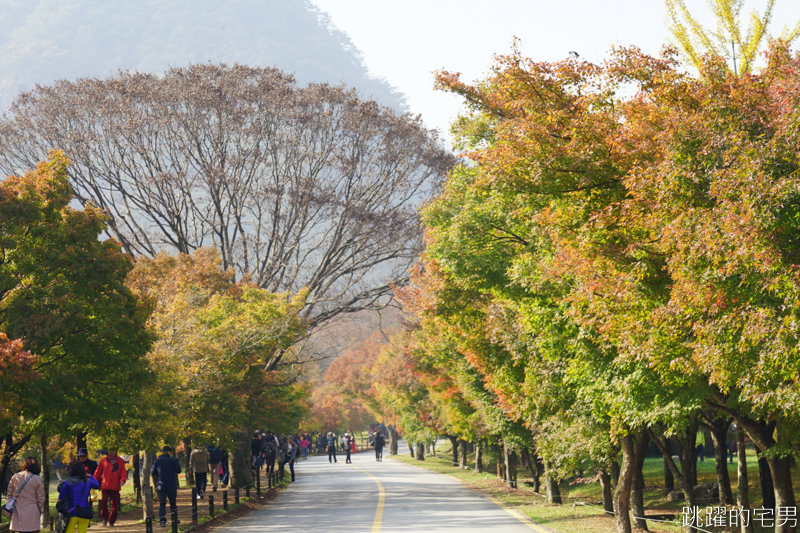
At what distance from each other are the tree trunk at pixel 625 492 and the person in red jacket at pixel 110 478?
1111 cm

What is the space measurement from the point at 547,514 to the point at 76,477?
11.4 m

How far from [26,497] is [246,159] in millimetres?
22119

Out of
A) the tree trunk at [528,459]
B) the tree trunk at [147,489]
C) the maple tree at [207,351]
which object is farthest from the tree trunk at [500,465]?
the tree trunk at [147,489]

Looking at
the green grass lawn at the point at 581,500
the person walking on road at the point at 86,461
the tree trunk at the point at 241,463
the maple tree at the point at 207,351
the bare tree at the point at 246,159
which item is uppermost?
the bare tree at the point at 246,159

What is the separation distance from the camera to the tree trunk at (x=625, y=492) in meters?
14.9

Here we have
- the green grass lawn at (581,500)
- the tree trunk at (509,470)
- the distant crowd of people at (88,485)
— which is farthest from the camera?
the tree trunk at (509,470)

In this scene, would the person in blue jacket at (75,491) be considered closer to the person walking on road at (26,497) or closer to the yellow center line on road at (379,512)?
the person walking on road at (26,497)

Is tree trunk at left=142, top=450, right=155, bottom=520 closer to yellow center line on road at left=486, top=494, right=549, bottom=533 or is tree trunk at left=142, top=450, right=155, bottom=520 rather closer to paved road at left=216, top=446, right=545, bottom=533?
paved road at left=216, top=446, right=545, bottom=533

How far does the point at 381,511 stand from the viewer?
1902cm

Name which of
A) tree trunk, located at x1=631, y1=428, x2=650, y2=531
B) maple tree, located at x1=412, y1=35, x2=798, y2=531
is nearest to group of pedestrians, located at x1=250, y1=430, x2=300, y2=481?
tree trunk, located at x1=631, y1=428, x2=650, y2=531

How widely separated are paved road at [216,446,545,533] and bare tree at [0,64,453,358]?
7.90 metres

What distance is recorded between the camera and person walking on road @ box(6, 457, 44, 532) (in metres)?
10.6

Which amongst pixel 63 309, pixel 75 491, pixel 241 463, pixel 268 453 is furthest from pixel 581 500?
pixel 63 309

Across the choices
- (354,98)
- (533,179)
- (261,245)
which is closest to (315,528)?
(533,179)
